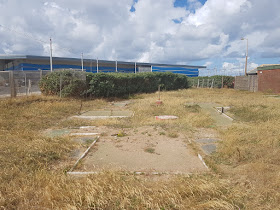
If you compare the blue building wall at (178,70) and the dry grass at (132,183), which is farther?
the blue building wall at (178,70)

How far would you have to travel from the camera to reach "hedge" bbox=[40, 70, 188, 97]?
14.5 m

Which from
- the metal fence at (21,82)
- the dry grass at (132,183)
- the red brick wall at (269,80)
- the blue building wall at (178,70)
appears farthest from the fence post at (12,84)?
the blue building wall at (178,70)

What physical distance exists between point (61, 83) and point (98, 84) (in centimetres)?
294

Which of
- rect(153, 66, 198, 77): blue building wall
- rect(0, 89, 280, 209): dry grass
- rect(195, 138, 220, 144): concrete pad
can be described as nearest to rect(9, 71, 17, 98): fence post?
rect(0, 89, 280, 209): dry grass

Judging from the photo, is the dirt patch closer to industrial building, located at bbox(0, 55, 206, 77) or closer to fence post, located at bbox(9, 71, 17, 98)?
fence post, located at bbox(9, 71, 17, 98)

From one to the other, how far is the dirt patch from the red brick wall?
67.6 ft

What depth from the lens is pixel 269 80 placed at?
23.1 meters

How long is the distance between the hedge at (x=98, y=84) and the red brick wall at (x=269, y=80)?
11.2 m

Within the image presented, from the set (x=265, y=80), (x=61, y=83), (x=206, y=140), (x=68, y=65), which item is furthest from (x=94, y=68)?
(x=206, y=140)

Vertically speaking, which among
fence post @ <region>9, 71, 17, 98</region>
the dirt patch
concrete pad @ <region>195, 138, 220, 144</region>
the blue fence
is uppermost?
the blue fence

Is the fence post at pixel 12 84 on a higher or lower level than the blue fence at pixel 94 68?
lower

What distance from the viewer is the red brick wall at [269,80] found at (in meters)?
22.3

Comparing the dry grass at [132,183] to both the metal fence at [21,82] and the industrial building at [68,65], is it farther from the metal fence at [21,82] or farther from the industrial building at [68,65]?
the industrial building at [68,65]

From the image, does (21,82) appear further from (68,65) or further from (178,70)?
(178,70)
